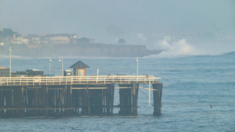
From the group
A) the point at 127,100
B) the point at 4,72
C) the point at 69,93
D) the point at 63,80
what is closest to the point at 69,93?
the point at 69,93

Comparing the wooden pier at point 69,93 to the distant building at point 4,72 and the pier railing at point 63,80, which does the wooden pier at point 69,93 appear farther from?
the distant building at point 4,72

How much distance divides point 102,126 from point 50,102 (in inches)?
368

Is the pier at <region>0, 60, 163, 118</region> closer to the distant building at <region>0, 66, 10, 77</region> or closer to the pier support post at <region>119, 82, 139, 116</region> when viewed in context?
the pier support post at <region>119, 82, 139, 116</region>

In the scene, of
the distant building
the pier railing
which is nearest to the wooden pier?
the pier railing

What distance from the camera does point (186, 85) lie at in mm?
104125

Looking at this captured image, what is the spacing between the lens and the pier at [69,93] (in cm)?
5753

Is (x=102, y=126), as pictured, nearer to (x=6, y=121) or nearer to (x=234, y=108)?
(x=6, y=121)

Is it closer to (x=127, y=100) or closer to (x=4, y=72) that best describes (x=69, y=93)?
(x=127, y=100)

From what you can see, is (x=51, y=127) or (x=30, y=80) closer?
(x=51, y=127)

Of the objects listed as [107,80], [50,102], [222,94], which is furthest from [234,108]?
[50,102]

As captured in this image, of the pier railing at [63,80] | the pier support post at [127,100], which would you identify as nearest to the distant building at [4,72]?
the pier railing at [63,80]

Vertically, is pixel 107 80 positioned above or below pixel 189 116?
above

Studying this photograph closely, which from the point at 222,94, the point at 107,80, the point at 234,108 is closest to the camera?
the point at 107,80

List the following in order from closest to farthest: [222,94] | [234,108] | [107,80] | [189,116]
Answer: [107,80]
[189,116]
[234,108]
[222,94]
